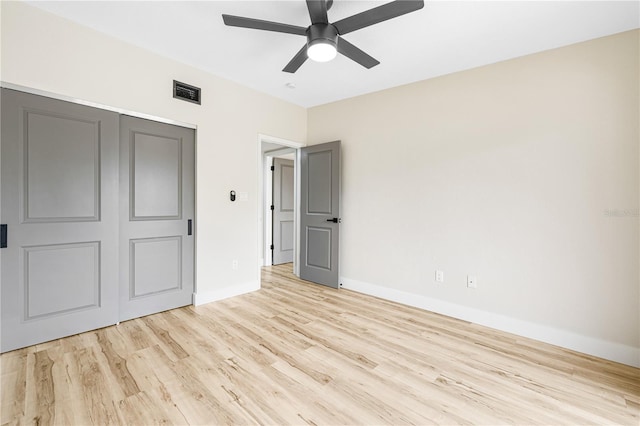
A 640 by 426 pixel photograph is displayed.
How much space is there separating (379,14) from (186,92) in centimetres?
237

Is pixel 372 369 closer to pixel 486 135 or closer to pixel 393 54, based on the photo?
pixel 486 135

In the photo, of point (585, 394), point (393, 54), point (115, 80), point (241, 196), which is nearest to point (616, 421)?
point (585, 394)

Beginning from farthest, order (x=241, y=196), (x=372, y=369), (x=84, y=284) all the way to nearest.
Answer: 1. (x=241, y=196)
2. (x=84, y=284)
3. (x=372, y=369)

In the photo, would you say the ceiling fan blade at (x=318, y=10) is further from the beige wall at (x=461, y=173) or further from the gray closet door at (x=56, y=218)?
the gray closet door at (x=56, y=218)

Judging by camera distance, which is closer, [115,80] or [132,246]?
[115,80]

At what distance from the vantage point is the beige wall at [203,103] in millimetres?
2338

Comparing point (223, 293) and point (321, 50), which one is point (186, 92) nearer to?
point (321, 50)

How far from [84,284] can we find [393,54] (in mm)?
3709

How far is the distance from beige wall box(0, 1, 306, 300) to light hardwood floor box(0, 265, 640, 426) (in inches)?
41.3

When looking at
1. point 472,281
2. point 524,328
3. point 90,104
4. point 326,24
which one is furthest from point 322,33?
point 524,328

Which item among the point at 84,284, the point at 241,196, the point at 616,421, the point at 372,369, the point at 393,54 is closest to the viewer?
the point at 616,421

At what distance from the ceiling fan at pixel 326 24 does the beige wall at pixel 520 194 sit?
159 centimetres

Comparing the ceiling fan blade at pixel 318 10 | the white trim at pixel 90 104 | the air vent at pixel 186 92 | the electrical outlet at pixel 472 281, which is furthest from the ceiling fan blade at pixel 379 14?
the electrical outlet at pixel 472 281

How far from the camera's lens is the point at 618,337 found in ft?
7.81
